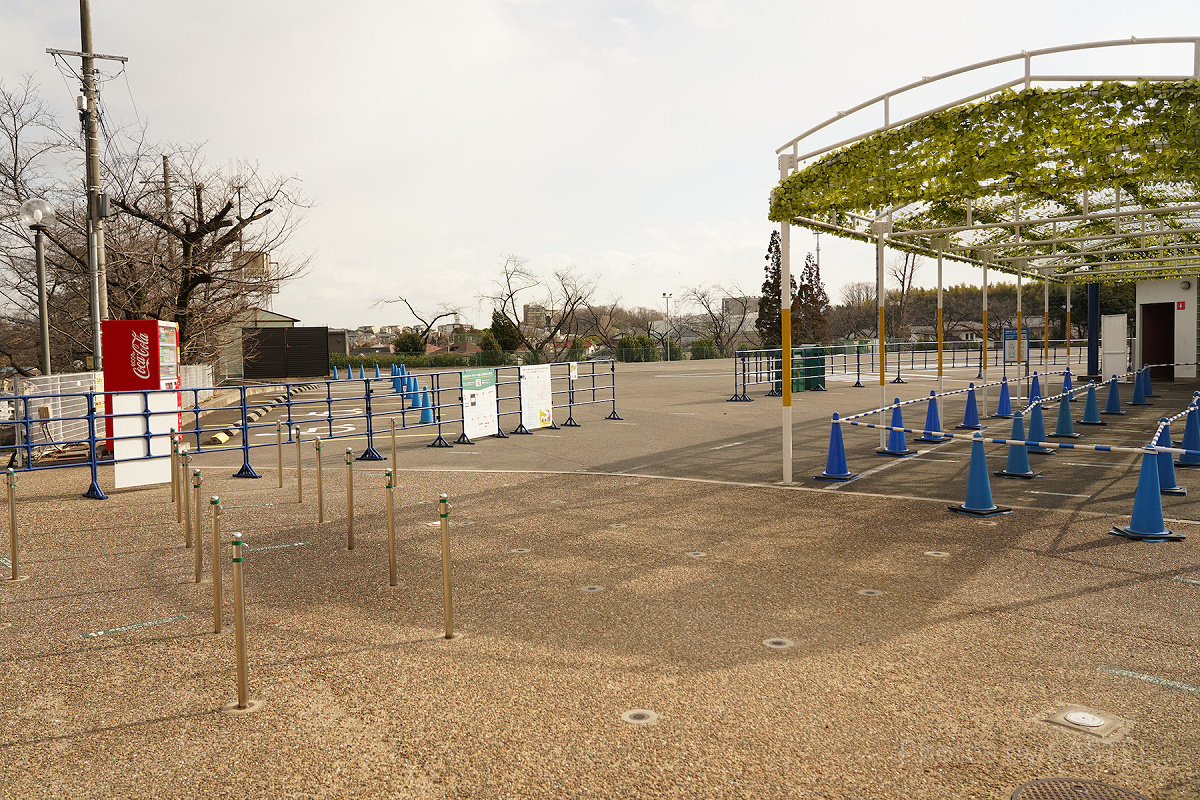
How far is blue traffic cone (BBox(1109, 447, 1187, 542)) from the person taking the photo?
7215 millimetres

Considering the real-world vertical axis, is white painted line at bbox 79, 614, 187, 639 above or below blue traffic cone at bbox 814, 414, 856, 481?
below

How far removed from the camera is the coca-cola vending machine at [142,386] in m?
11.4

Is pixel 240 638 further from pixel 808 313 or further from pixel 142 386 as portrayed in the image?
pixel 808 313

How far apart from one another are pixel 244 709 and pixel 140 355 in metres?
9.25

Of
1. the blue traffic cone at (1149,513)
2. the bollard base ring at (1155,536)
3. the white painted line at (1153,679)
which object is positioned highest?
the blue traffic cone at (1149,513)

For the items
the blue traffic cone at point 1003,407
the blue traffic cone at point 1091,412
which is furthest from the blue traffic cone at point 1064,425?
the blue traffic cone at point 1003,407

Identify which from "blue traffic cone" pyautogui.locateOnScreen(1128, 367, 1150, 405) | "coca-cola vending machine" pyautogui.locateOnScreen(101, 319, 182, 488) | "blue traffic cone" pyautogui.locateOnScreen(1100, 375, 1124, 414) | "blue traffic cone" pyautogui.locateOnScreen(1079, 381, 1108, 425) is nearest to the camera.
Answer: "coca-cola vending machine" pyautogui.locateOnScreen(101, 319, 182, 488)

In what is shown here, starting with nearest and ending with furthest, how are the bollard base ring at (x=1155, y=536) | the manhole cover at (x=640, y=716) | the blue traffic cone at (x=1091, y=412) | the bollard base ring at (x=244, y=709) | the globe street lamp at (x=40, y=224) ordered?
the manhole cover at (x=640, y=716) < the bollard base ring at (x=244, y=709) < the bollard base ring at (x=1155, y=536) < the globe street lamp at (x=40, y=224) < the blue traffic cone at (x=1091, y=412)

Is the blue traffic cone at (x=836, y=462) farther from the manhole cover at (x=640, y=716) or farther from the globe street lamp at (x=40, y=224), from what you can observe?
the globe street lamp at (x=40, y=224)

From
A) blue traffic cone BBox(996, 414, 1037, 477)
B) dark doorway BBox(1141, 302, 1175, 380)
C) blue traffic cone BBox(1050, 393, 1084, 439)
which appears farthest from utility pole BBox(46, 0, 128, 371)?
dark doorway BBox(1141, 302, 1175, 380)

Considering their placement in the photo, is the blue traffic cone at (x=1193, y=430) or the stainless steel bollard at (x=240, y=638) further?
the blue traffic cone at (x=1193, y=430)

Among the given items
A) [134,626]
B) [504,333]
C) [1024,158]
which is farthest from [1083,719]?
[504,333]

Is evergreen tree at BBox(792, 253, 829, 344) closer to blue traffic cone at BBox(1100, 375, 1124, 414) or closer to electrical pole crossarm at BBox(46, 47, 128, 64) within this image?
blue traffic cone at BBox(1100, 375, 1124, 414)

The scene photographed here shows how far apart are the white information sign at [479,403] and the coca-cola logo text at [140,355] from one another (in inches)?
194
